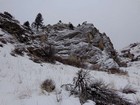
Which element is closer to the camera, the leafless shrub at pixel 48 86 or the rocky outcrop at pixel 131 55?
the leafless shrub at pixel 48 86

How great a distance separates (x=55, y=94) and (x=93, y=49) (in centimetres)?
1784

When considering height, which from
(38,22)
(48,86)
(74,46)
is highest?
(38,22)

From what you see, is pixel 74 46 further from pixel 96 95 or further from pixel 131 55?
pixel 131 55

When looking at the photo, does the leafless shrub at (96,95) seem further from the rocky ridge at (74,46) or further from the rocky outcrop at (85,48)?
the rocky outcrop at (85,48)

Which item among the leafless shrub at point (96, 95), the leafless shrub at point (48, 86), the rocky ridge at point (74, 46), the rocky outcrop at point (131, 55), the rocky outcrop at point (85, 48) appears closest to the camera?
the leafless shrub at point (96, 95)

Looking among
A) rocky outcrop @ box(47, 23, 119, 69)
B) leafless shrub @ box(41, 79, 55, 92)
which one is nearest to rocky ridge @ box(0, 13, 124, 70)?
rocky outcrop @ box(47, 23, 119, 69)

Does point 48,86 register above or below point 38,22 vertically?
below

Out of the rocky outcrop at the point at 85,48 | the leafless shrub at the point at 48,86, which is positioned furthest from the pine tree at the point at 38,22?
the leafless shrub at the point at 48,86

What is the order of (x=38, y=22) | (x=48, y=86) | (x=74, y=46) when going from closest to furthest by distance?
(x=48, y=86) < (x=74, y=46) < (x=38, y=22)

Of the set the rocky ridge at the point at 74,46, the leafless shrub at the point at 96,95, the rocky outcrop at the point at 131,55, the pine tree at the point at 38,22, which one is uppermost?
the pine tree at the point at 38,22

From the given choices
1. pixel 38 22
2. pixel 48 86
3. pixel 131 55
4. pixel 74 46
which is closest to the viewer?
pixel 48 86

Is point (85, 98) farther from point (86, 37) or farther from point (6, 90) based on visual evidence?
point (86, 37)

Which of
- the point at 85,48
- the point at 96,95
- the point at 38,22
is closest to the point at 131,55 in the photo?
the point at 38,22

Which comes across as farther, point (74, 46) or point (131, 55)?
point (131, 55)
